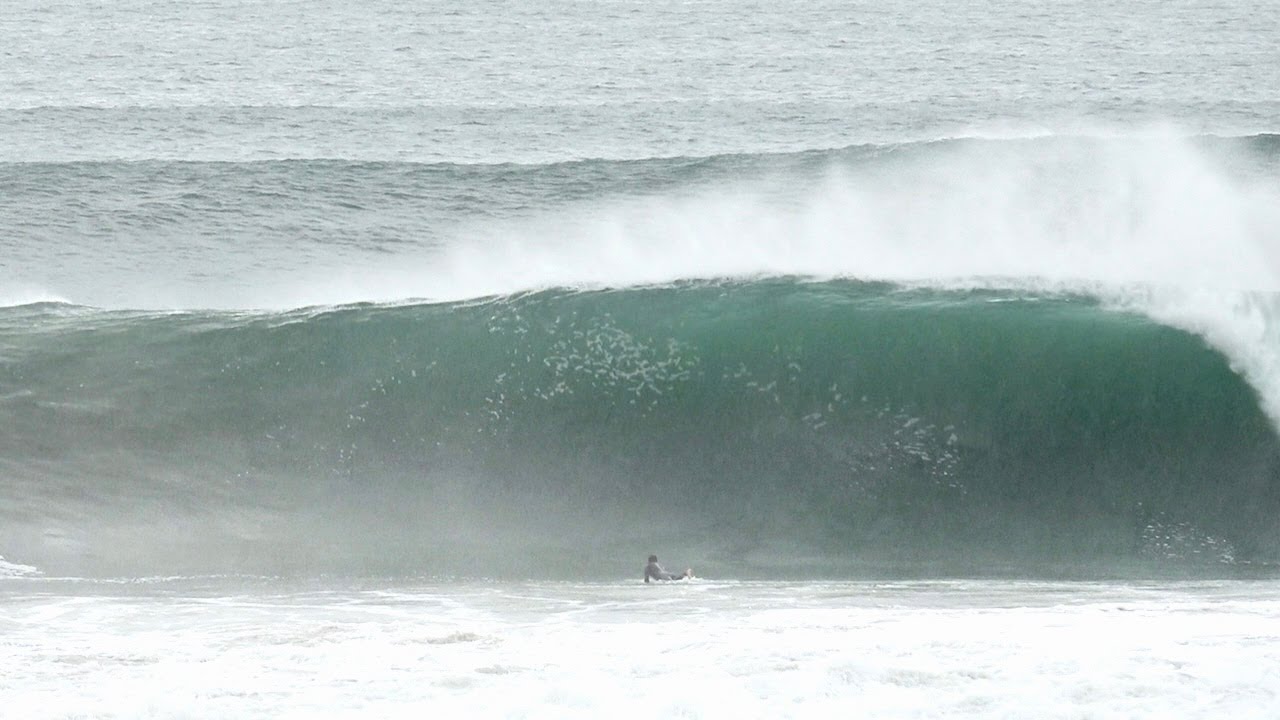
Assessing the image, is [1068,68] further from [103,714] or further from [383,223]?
[103,714]

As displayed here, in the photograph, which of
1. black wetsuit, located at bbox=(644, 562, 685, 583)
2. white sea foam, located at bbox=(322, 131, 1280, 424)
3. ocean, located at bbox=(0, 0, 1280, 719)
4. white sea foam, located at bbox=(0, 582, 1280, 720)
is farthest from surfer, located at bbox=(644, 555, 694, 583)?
white sea foam, located at bbox=(322, 131, 1280, 424)

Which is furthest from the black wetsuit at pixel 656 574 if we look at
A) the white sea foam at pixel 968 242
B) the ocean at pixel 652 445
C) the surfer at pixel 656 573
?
the white sea foam at pixel 968 242

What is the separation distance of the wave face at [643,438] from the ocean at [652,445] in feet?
0.11

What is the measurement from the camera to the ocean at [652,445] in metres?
6.16

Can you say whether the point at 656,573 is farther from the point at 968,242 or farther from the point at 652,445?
the point at 968,242

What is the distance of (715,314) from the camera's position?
11656mm

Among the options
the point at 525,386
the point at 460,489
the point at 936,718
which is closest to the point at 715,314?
the point at 525,386

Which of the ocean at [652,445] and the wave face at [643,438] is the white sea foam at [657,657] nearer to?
the ocean at [652,445]

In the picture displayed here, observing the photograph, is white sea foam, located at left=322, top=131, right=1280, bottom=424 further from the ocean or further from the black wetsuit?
the black wetsuit

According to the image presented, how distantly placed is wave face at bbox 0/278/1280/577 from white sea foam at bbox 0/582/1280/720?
1.50m

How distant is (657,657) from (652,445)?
4295 millimetres

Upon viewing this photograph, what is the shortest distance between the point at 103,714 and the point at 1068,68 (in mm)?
Result: 31222

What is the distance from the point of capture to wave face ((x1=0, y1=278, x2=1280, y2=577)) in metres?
9.62

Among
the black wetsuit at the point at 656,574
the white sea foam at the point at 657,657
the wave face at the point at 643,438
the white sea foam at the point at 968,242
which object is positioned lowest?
the white sea foam at the point at 657,657
